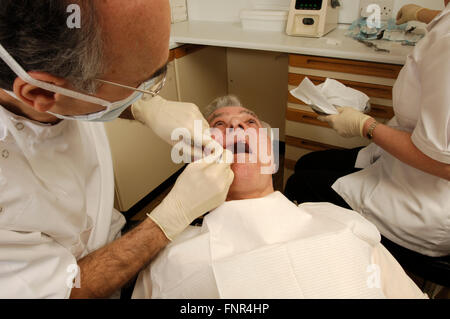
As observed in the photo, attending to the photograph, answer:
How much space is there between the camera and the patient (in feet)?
2.66

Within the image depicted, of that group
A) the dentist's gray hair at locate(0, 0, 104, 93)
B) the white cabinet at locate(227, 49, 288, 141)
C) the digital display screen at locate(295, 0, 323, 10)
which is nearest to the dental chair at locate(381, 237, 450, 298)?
the dentist's gray hair at locate(0, 0, 104, 93)

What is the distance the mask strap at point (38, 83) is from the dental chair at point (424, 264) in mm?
1120

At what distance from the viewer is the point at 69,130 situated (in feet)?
3.04

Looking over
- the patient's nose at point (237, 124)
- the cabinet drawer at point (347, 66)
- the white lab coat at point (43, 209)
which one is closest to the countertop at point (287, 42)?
the cabinet drawer at point (347, 66)

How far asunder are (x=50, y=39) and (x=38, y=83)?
0.10 meters

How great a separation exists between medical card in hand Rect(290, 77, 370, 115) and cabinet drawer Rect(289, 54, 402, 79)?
0.43 feet

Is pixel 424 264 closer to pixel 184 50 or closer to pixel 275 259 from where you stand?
pixel 275 259

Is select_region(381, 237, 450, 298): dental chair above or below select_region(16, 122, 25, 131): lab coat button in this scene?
below

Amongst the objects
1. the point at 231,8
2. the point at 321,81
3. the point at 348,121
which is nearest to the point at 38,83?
the point at 348,121

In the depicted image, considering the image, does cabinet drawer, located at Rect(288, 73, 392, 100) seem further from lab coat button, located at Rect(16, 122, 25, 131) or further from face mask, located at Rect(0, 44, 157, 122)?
lab coat button, located at Rect(16, 122, 25, 131)

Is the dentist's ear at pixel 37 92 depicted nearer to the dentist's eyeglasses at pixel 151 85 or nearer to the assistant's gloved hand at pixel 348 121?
the dentist's eyeglasses at pixel 151 85

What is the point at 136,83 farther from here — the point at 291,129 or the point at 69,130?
the point at 291,129
